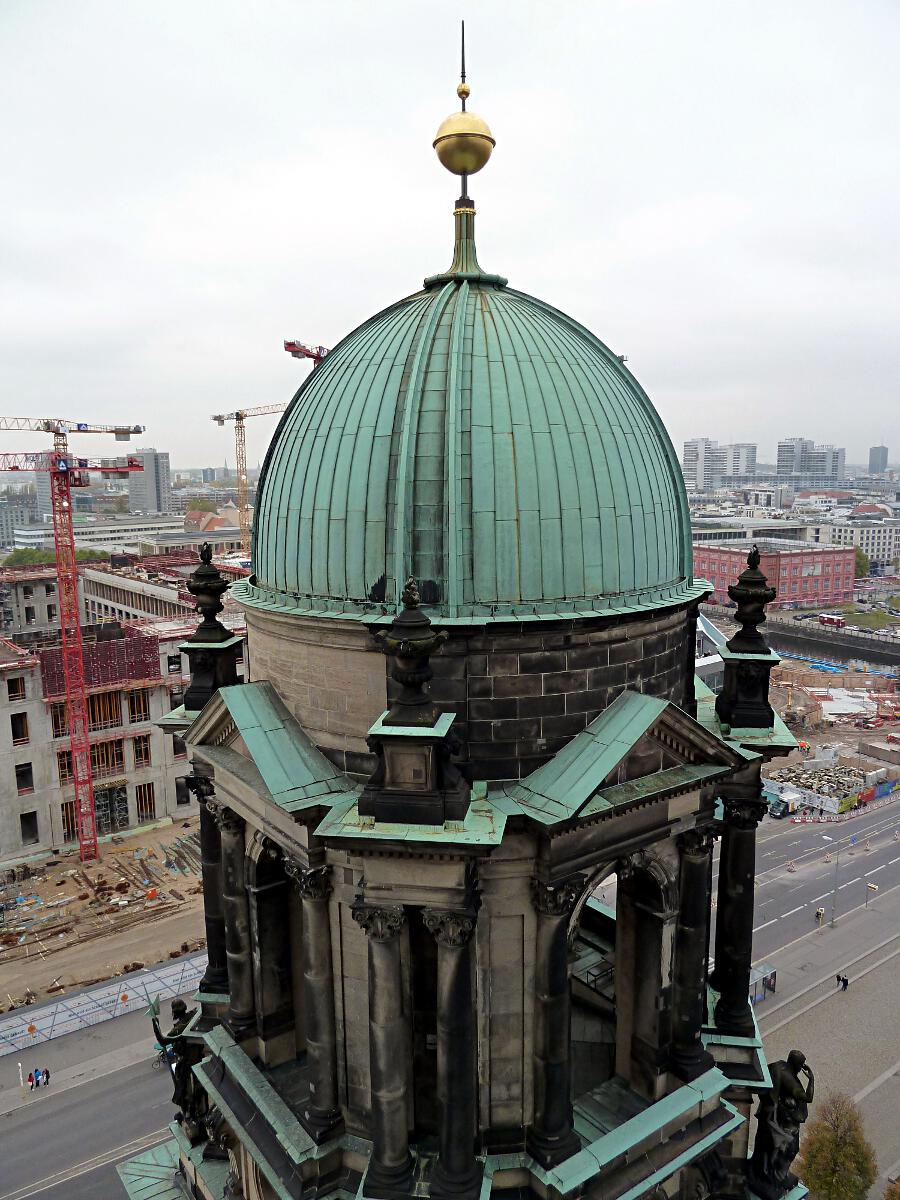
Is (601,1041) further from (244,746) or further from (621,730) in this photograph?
(244,746)

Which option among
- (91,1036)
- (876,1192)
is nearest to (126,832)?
Answer: (91,1036)

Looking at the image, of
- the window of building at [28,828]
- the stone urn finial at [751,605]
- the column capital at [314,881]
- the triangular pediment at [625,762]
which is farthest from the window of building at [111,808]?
the triangular pediment at [625,762]

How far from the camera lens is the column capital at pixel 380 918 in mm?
17250

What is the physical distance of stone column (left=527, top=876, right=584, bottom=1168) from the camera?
18312mm

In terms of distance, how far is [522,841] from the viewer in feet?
59.5

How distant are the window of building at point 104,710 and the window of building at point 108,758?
6.48 feet

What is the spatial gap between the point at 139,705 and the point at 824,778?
8593 centimetres

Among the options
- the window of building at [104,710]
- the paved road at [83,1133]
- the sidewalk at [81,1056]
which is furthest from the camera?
the window of building at [104,710]

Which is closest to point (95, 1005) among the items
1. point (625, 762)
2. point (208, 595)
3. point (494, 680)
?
point (208, 595)

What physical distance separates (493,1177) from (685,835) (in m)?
9.02

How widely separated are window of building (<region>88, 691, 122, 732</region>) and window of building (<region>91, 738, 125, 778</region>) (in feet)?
6.48

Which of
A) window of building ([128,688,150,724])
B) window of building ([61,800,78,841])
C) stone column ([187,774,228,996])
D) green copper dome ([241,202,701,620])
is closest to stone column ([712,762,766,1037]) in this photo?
green copper dome ([241,202,701,620])

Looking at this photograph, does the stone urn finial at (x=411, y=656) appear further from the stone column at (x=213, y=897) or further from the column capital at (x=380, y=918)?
the stone column at (x=213, y=897)

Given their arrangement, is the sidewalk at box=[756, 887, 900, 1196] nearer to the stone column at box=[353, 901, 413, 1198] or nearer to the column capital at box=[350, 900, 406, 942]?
the stone column at box=[353, 901, 413, 1198]
